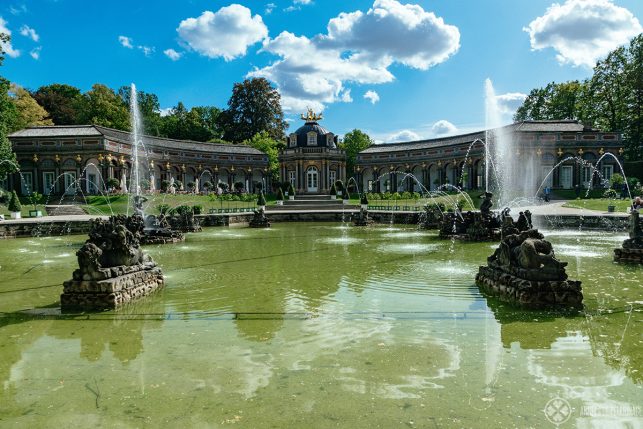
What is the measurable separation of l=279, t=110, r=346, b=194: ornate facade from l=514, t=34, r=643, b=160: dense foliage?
1185 inches

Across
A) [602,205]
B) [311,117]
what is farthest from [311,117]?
[602,205]

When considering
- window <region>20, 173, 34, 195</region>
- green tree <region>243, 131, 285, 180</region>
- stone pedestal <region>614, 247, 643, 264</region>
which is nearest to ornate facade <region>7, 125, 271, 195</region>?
window <region>20, 173, 34, 195</region>

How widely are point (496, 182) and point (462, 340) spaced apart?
155 ft

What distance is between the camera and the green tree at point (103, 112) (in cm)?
6134

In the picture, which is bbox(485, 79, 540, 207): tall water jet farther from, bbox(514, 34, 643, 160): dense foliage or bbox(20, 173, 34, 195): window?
bbox(20, 173, 34, 195): window

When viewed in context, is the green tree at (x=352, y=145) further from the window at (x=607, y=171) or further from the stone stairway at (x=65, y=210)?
the stone stairway at (x=65, y=210)

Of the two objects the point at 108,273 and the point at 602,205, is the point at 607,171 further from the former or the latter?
the point at 108,273

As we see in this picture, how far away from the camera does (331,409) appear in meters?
4.71

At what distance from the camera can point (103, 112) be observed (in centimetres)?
6162

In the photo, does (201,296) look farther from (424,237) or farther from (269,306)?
(424,237)

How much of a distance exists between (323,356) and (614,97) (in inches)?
2411

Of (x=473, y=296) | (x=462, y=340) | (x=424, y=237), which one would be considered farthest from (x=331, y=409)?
(x=424, y=237)

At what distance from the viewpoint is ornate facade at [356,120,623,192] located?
157 feet

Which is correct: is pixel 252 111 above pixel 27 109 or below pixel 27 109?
above
